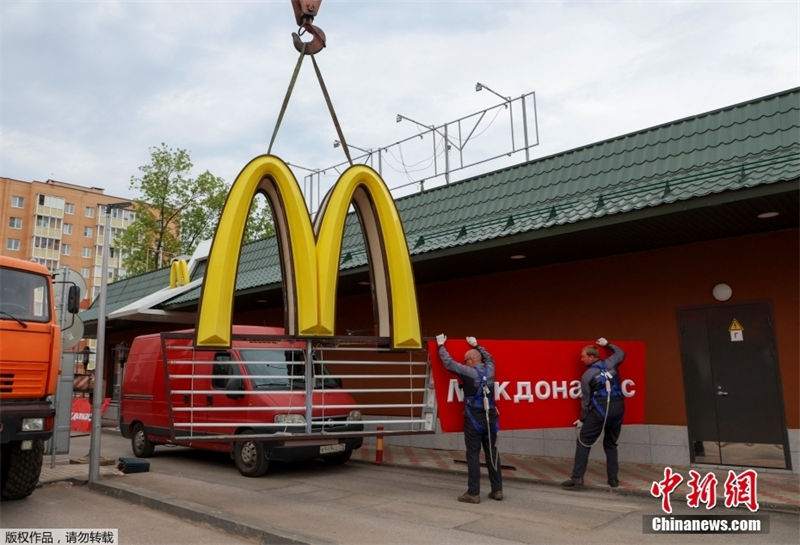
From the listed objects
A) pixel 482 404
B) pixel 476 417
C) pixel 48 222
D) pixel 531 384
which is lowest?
pixel 476 417

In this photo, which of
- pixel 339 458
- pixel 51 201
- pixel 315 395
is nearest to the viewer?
pixel 315 395

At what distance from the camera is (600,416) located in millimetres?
8352

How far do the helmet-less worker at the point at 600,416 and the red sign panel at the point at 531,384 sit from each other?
415 mm

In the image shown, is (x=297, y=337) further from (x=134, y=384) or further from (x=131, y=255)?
(x=131, y=255)

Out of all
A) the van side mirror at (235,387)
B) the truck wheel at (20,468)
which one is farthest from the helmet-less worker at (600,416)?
the truck wheel at (20,468)

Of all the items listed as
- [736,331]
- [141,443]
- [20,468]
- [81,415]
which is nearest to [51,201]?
[81,415]

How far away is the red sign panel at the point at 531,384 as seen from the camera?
7.95 meters

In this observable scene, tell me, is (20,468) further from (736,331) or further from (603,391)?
(736,331)

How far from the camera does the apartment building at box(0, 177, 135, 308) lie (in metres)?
69.8

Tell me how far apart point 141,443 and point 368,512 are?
714cm

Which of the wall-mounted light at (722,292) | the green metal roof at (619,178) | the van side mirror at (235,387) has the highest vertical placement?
the green metal roof at (619,178)

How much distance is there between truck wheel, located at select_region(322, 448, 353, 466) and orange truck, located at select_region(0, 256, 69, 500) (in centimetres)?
474

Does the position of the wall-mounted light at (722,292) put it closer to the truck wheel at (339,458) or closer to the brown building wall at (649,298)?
the brown building wall at (649,298)

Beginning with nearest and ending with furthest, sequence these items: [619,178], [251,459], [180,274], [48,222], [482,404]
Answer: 1. [482,404]
2. [251,459]
3. [619,178]
4. [180,274]
5. [48,222]
